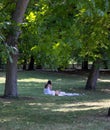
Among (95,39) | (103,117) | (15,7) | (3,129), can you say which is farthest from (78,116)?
(15,7)

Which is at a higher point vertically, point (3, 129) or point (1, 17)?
point (1, 17)

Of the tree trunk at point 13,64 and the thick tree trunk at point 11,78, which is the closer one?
the tree trunk at point 13,64

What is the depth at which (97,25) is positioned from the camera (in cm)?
1150

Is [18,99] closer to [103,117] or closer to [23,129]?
[103,117]

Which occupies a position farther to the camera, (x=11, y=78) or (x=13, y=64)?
(x=11, y=78)

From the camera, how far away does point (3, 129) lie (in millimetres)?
9266

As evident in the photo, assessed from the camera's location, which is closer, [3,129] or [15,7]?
[3,129]

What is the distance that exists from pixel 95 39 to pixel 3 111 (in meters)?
3.80

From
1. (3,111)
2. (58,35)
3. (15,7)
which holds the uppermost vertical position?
(15,7)

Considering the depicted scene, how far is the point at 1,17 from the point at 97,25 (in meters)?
4.13

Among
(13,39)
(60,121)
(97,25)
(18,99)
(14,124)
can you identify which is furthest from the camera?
(18,99)

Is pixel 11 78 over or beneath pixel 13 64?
beneath

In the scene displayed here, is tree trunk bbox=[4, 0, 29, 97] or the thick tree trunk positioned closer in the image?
tree trunk bbox=[4, 0, 29, 97]

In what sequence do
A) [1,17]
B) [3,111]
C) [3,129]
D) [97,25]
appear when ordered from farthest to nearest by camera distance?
1. [3,111]
2. [97,25]
3. [3,129]
4. [1,17]
